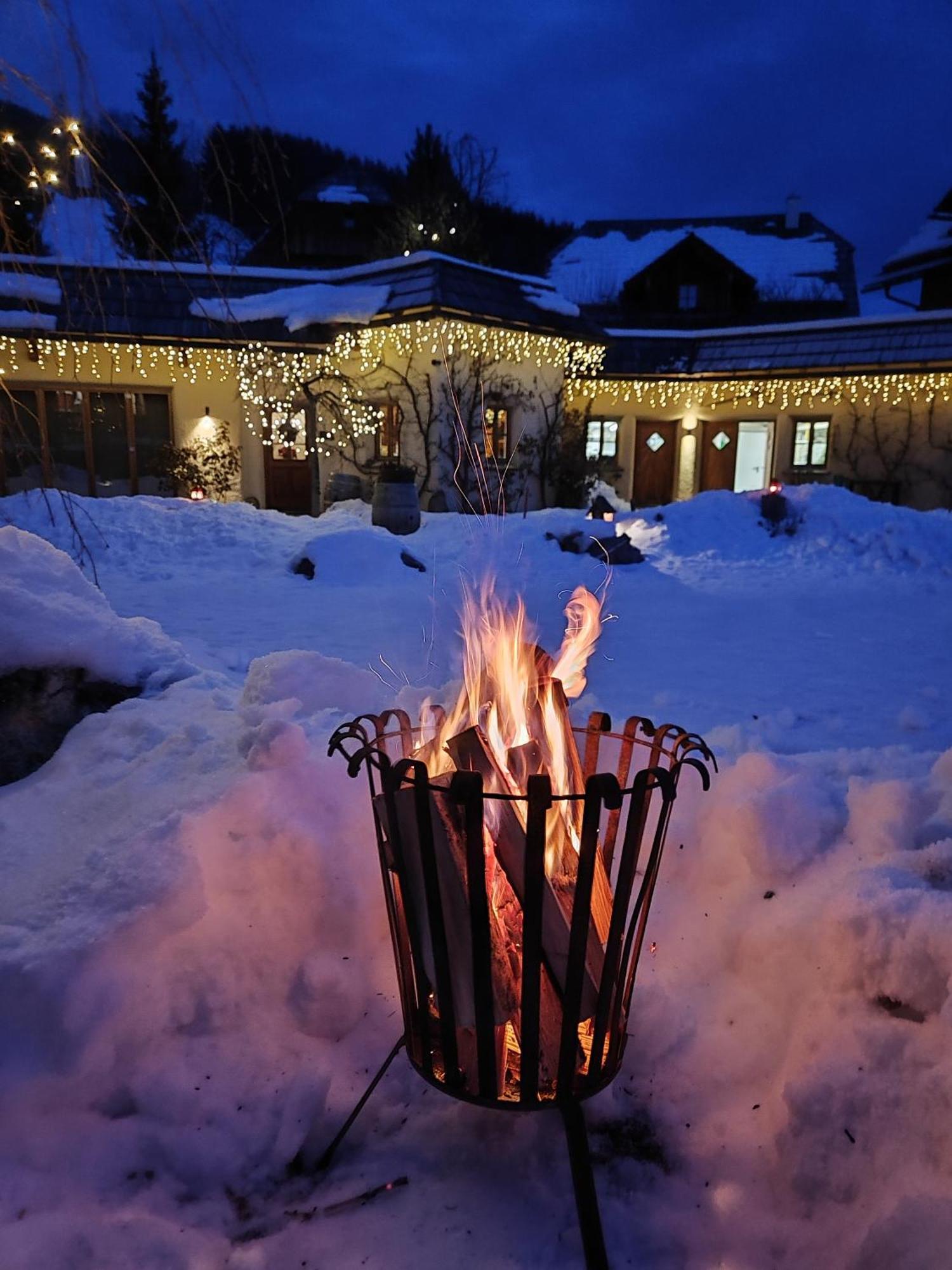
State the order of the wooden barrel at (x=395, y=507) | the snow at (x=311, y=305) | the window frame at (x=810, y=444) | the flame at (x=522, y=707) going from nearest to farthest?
the flame at (x=522, y=707)
the wooden barrel at (x=395, y=507)
the snow at (x=311, y=305)
the window frame at (x=810, y=444)

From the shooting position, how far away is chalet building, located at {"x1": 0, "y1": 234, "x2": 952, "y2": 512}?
46.2ft

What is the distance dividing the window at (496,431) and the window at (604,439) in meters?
4.31

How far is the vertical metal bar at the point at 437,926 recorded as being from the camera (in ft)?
4.91

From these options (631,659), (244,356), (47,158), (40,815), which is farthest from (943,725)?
(244,356)

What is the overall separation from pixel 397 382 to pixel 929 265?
14.3m

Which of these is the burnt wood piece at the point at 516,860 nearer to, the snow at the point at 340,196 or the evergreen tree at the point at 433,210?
the evergreen tree at the point at 433,210

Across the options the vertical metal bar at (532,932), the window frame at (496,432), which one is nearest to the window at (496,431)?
the window frame at (496,432)

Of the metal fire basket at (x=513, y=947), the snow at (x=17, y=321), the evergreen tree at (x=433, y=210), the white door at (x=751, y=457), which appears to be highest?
the evergreen tree at (x=433, y=210)

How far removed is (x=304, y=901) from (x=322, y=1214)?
820mm

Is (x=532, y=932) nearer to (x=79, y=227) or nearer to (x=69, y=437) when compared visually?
(x=79, y=227)

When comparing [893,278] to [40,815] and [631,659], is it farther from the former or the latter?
[40,815]

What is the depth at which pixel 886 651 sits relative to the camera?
6262 mm

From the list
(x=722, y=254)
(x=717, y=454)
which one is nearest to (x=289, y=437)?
(x=717, y=454)

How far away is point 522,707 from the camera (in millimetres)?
2051
